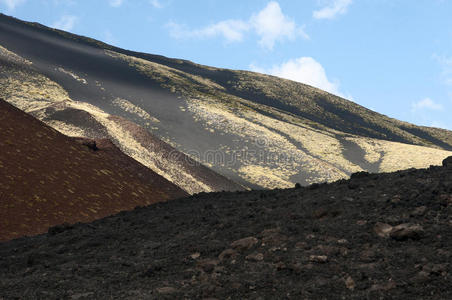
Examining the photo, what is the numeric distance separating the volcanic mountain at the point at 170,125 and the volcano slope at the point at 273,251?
25.2m

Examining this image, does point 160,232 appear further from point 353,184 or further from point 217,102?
point 217,102

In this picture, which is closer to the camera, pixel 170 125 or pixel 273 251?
pixel 273 251

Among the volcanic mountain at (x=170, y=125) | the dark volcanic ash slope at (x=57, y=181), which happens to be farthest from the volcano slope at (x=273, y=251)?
the volcanic mountain at (x=170, y=125)

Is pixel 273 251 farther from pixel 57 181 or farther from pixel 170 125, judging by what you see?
pixel 170 125

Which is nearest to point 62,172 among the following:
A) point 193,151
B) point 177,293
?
point 177,293

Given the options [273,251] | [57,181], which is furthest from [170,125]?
[273,251]

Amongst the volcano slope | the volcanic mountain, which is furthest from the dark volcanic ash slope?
the volcanic mountain

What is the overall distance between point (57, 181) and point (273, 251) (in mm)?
17246

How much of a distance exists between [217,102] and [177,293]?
78735 mm

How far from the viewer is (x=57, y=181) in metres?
24.1

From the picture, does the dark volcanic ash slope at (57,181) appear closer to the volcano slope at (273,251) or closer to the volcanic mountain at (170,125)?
the volcano slope at (273,251)

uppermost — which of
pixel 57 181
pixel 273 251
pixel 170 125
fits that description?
pixel 273 251

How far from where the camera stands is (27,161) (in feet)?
79.5

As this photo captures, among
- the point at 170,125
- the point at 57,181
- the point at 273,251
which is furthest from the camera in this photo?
the point at 170,125
